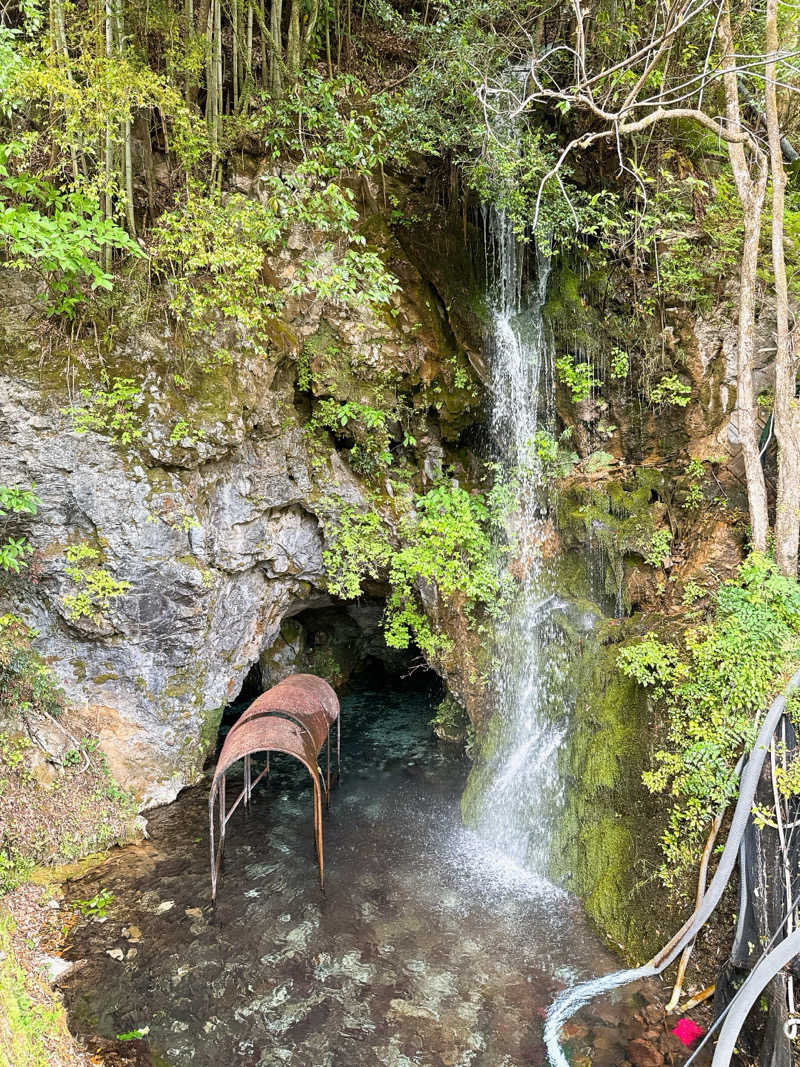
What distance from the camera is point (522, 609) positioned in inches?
342

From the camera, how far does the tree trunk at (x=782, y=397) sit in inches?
246

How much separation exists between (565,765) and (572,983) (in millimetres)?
2383

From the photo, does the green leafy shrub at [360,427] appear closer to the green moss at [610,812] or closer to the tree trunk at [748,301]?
the green moss at [610,812]

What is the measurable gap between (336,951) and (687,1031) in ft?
10.8

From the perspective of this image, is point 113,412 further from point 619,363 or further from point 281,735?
point 619,363

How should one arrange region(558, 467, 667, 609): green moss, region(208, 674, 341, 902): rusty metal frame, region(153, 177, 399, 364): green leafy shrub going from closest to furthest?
1. region(208, 674, 341, 902): rusty metal frame
2. region(153, 177, 399, 364): green leafy shrub
3. region(558, 467, 667, 609): green moss

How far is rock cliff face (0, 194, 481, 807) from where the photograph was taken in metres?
7.38

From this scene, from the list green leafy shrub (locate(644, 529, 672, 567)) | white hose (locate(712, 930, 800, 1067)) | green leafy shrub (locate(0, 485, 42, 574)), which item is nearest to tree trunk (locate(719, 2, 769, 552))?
green leafy shrub (locate(644, 529, 672, 567))

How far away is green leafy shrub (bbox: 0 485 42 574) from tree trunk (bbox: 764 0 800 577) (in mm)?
8100

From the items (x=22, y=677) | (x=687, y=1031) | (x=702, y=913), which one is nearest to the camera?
(x=687, y=1031)

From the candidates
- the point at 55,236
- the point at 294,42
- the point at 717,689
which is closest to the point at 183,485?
the point at 55,236

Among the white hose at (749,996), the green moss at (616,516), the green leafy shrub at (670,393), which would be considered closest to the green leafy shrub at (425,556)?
the green moss at (616,516)

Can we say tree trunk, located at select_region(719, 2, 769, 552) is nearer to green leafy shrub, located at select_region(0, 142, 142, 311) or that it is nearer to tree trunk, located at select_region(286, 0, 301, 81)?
tree trunk, located at select_region(286, 0, 301, 81)

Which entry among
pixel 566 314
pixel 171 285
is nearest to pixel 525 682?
pixel 566 314
